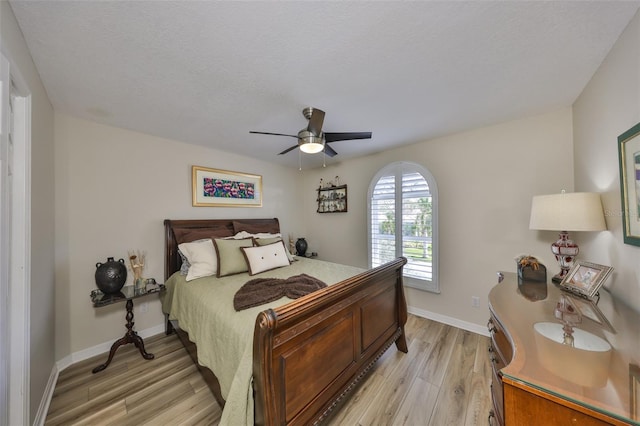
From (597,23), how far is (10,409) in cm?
387

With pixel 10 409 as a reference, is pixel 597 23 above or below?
above

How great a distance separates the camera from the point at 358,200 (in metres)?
3.81

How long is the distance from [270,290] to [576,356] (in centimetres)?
176

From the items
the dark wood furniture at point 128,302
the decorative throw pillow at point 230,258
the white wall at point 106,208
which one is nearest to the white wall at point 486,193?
the decorative throw pillow at point 230,258

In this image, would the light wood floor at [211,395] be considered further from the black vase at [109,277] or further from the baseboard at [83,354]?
the black vase at [109,277]

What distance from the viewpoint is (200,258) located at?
8.38 feet

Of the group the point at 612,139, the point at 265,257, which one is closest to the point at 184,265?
the point at 265,257

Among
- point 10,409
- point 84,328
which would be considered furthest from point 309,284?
point 84,328

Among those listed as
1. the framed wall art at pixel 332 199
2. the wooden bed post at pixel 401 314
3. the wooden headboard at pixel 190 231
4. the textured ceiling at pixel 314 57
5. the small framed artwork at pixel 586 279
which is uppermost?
the textured ceiling at pixel 314 57

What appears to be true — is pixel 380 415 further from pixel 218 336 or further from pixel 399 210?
pixel 399 210

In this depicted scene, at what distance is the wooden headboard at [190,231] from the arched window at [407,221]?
76.2 inches

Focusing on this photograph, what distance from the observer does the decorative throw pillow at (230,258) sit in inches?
99.0

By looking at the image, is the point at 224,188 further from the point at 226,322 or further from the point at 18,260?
the point at 226,322

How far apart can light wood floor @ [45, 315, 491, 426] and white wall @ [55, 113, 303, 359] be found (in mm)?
386
